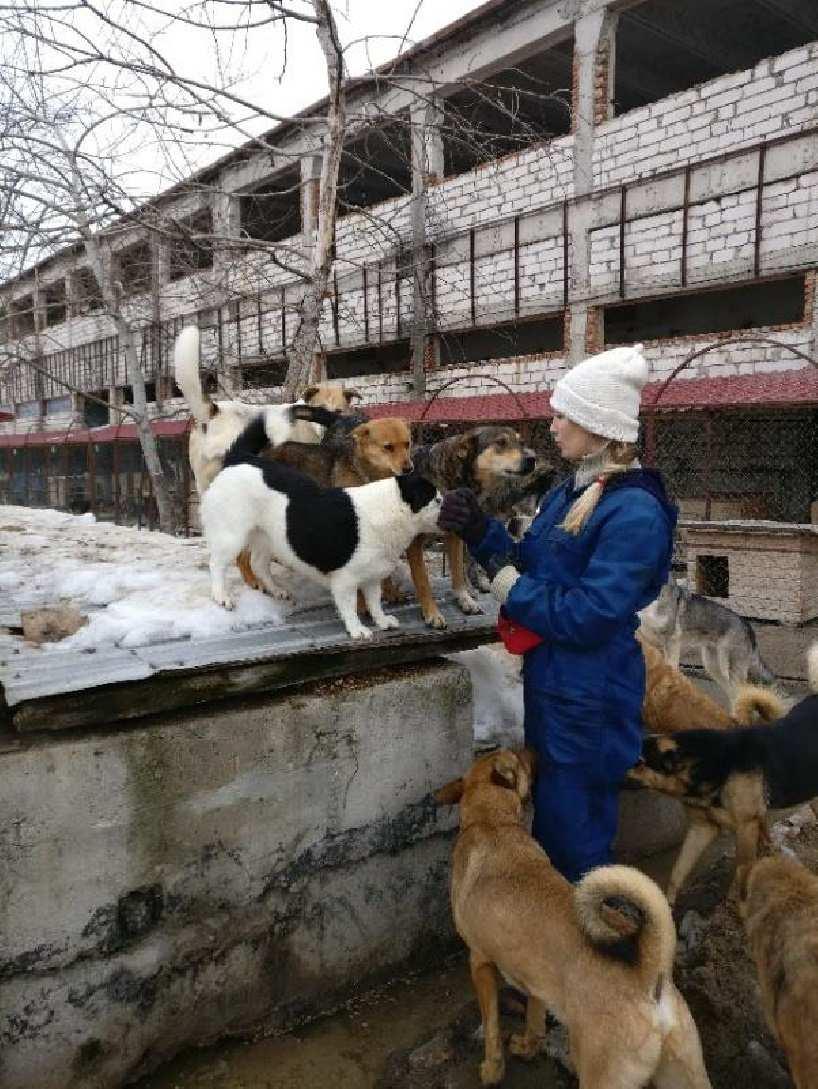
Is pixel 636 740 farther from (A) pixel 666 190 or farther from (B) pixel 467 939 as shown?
(A) pixel 666 190

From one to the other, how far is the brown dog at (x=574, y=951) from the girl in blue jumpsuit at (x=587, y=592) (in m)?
0.21

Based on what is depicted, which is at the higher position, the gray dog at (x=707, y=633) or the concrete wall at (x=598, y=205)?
the concrete wall at (x=598, y=205)

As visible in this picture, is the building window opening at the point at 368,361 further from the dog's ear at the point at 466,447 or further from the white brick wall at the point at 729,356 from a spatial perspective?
the dog's ear at the point at 466,447

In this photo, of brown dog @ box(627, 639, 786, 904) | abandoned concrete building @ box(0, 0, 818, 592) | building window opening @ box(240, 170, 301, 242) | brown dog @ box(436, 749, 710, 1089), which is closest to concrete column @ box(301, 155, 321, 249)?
abandoned concrete building @ box(0, 0, 818, 592)

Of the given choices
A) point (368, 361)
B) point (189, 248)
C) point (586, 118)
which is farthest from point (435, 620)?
point (368, 361)

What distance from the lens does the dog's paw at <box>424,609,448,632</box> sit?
3.41m

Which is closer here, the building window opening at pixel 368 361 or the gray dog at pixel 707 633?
the gray dog at pixel 707 633

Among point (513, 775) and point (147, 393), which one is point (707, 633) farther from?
point (147, 393)

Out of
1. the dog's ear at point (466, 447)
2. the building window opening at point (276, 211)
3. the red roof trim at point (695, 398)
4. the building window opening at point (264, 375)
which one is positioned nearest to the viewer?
the dog's ear at point (466, 447)

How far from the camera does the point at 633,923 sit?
2045 millimetres

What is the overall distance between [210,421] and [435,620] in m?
1.93

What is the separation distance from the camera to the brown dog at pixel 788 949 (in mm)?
2076

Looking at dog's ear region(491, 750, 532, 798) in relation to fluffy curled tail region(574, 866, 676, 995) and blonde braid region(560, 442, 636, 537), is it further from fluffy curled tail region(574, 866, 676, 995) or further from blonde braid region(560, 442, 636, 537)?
blonde braid region(560, 442, 636, 537)

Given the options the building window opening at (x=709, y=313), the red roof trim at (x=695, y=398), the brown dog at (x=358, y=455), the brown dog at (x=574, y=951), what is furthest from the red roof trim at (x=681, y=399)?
the brown dog at (x=574, y=951)
